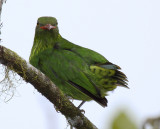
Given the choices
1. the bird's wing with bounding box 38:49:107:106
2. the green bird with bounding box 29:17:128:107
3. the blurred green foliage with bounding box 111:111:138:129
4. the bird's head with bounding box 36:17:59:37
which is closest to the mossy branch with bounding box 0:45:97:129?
the green bird with bounding box 29:17:128:107

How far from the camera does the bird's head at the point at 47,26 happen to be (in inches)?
204

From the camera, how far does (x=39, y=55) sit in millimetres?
4938

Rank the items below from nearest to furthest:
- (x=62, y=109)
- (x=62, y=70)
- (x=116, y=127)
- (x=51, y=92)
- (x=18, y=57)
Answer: (x=116, y=127) → (x=18, y=57) → (x=51, y=92) → (x=62, y=109) → (x=62, y=70)

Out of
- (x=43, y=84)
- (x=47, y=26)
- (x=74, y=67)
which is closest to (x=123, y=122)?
(x=43, y=84)

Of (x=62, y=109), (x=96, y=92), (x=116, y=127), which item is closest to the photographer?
(x=116, y=127)

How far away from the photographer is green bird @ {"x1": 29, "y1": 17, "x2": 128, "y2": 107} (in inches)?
178

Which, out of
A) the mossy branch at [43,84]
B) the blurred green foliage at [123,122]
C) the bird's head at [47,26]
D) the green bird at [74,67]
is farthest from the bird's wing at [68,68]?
the blurred green foliage at [123,122]

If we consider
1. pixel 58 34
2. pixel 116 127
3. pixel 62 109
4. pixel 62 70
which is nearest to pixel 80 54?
pixel 62 70

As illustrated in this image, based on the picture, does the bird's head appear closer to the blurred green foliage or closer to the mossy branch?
the mossy branch

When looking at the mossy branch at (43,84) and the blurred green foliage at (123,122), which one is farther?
the mossy branch at (43,84)

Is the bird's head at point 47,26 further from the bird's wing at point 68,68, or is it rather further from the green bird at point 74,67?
the bird's wing at point 68,68

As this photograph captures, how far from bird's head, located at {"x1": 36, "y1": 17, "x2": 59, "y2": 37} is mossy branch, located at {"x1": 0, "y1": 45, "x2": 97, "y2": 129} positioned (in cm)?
198

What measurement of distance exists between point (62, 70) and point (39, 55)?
0.52 metres

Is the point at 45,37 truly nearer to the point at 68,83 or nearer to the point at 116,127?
the point at 68,83
